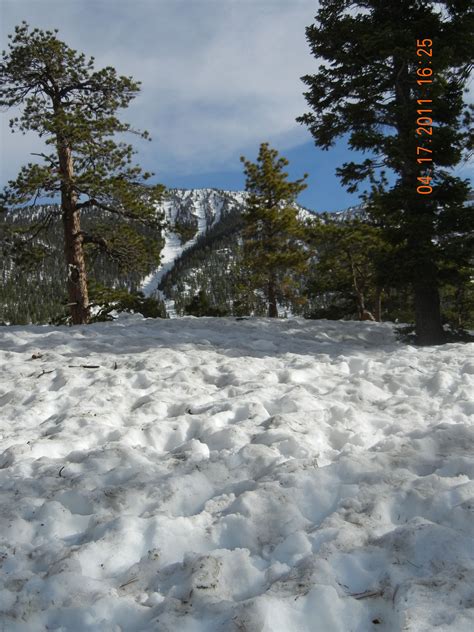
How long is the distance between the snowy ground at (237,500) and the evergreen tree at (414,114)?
3.55 metres

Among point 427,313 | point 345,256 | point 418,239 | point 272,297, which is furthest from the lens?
point 272,297

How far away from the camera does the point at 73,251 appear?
1375 cm

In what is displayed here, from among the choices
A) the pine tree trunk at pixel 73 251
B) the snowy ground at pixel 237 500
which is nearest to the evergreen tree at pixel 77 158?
the pine tree trunk at pixel 73 251

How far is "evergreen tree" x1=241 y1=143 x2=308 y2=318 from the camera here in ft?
76.5

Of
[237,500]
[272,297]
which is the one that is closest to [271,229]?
[272,297]

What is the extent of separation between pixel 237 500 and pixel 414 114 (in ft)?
31.9

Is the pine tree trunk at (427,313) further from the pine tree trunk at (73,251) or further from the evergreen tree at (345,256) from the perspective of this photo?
the pine tree trunk at (73,251)

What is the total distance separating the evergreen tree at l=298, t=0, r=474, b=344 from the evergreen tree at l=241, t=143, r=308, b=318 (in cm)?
1231

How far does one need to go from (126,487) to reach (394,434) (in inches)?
111

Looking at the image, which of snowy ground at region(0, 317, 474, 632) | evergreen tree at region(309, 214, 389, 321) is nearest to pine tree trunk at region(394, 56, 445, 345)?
snowy ground at region(0, 317, 474, 632)

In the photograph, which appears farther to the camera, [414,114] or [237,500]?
[414,114]

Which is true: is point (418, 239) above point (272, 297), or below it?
above

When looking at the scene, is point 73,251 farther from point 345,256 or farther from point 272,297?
point 345,256

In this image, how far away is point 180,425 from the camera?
4.94 meters
